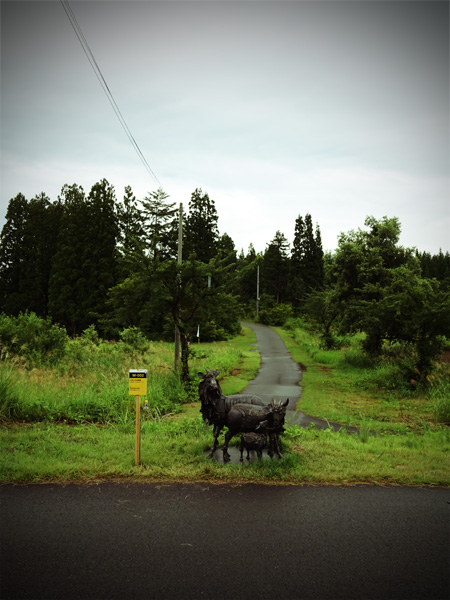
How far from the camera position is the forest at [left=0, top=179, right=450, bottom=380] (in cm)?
1318

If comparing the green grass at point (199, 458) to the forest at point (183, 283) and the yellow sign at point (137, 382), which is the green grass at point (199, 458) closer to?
the yellow sign at point (137, 382)

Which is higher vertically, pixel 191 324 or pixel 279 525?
pixel 191 324

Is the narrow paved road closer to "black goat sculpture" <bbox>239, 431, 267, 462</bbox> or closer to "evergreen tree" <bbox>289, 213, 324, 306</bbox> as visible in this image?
"black goat sculpture" <bbox>239, 431, 267, 462</bbox>

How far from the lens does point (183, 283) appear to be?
44.2 feet

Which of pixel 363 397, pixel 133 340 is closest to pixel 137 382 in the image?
pixel 363 397

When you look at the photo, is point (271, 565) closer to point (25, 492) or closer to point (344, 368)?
point (25, 492)

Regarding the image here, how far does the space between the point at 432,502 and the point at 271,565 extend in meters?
2.47

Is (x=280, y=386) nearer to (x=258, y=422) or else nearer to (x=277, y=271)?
(x=258, y=422)

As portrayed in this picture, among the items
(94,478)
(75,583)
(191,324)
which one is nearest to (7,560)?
(75,583)

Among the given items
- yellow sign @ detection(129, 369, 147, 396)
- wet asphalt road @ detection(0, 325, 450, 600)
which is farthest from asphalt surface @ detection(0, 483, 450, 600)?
yellow sign @ detection(129, 369, 147, 396)

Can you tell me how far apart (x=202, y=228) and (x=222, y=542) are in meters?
37.1

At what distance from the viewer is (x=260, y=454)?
18.2 feet

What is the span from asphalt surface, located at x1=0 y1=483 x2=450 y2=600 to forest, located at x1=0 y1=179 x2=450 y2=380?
8725 millimetres

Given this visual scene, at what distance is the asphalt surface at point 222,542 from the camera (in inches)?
119
